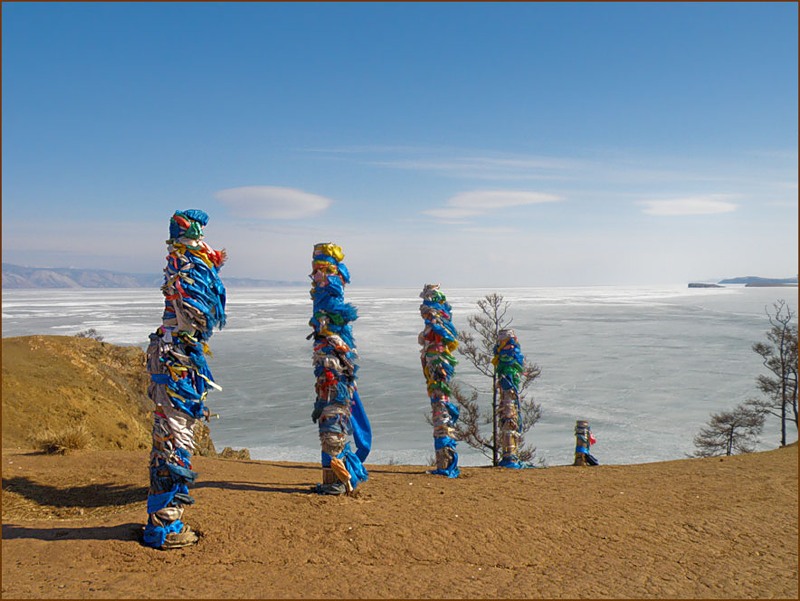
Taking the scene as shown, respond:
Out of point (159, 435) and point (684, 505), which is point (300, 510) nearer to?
point (159, 435)

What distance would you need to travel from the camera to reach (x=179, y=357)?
7.25 m

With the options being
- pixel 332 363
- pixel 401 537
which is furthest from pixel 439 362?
pixel 401 537

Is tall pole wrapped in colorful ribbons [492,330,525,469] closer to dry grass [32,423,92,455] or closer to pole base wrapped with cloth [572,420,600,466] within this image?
pole base wrapped with cloth [572,420,600,466]

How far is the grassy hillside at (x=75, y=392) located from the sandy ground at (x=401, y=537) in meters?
3.69

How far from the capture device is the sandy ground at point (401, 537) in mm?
6137

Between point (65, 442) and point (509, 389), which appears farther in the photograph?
point (509, 389)

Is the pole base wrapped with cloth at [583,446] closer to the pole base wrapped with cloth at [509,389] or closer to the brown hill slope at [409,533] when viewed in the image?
the pole base wrapped with cloth at [509,389]

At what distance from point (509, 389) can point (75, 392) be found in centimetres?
1360

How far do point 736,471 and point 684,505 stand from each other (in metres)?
3.46

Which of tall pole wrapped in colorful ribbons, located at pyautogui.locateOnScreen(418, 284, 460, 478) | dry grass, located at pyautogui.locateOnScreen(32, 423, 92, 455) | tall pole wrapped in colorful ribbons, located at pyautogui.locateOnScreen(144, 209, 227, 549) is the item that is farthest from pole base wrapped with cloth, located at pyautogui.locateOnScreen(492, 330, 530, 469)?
dry grass, located at pyautogui.locateOnScreen(32, 423, 92, 455)

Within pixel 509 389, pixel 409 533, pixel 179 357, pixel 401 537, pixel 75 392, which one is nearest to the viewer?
pixel 179 357

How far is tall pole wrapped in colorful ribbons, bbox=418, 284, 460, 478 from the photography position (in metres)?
12.2

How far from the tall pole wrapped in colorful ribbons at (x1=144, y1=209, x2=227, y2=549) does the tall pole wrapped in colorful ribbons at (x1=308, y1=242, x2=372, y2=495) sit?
7.91ft

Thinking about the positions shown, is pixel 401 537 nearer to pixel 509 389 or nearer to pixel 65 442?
pixel 509 389
